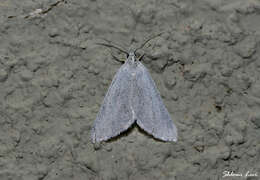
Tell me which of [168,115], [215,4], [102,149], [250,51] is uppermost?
[215,4]

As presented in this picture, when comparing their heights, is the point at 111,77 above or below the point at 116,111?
above

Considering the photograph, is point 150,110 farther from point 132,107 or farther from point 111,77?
point 111,77

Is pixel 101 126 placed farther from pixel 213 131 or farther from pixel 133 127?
pixel 213 131

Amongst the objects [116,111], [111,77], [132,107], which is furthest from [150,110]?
[111,77]

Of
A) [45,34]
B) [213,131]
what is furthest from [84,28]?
[213,131]
